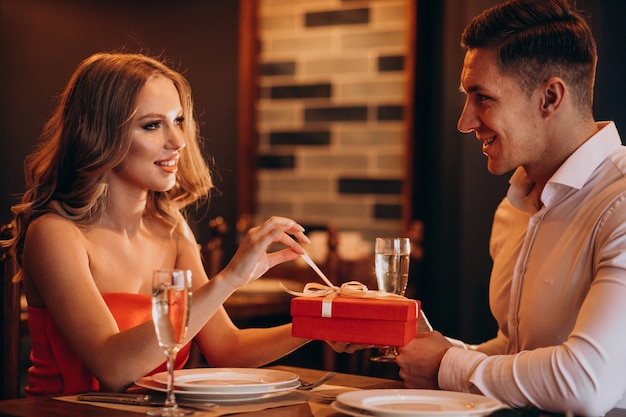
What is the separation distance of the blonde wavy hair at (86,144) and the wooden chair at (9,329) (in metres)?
Answer: 0.07

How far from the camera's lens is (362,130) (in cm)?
612

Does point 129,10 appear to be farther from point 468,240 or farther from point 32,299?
point 32,299

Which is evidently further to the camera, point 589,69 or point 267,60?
point 267,60

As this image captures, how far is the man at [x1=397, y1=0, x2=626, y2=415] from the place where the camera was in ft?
6.58

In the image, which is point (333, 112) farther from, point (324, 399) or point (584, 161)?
point (324, 399)

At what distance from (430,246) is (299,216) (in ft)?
4.27

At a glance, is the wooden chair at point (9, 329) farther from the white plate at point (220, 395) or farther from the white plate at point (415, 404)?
the white plate at point (415, 404)

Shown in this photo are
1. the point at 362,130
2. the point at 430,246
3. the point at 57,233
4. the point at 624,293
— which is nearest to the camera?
the point at 624,293

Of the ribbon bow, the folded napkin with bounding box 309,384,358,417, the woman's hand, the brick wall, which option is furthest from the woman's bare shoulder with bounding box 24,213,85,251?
the brick wall

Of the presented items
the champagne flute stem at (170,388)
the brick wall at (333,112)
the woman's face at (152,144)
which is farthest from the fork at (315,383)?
the brick wall at (333,112)

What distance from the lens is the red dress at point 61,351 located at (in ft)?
7.30

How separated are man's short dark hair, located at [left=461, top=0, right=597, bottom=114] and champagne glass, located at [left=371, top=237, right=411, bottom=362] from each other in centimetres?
56

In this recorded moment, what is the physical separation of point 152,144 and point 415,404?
109 centimetres

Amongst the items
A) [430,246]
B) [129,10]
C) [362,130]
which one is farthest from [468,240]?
[129,10]
